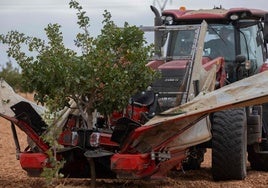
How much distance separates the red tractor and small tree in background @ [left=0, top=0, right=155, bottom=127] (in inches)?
12.7

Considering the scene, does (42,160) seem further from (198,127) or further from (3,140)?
(3,140)

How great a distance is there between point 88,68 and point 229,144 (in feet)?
7.96

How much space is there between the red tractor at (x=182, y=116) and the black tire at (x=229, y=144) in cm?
1

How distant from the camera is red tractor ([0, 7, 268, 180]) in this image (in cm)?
783

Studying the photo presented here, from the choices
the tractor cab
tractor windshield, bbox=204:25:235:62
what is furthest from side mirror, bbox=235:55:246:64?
tractor windshield, bbox=204:25:235:62

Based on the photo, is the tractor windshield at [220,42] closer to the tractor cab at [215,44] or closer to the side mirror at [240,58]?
the tractor cab at [215,44]

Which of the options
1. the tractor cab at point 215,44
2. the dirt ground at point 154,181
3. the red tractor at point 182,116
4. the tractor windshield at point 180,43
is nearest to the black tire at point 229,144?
the red tractor at point 182,116

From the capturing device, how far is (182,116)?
7.50 m

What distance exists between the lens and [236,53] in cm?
1088

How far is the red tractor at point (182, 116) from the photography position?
25.7 ft

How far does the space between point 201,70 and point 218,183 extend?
147 centimetres

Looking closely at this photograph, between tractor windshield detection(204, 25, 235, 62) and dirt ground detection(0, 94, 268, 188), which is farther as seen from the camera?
tractor windshield detection(204, 25, 235, 62)

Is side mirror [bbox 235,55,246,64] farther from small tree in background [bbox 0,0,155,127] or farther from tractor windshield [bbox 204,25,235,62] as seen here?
small tree in background [bbox 0,0,155,127]

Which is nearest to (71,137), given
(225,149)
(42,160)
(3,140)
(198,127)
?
(42,160)
